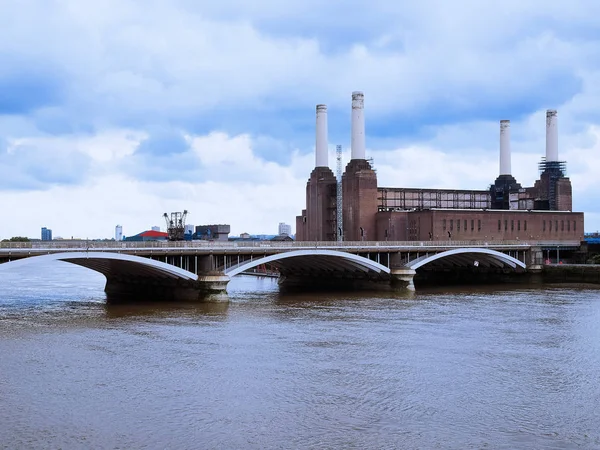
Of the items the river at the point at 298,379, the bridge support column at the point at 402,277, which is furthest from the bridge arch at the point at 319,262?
the river at the point at 298,379

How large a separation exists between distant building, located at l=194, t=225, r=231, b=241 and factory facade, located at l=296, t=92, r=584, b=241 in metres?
12.0

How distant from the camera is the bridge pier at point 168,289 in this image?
58.2 m

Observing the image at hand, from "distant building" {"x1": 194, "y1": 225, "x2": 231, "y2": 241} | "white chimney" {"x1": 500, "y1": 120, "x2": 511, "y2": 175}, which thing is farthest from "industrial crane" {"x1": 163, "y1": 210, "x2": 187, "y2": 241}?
"white chimney" {"x1": 500, "y1": 120, "x2": 511, "y2": 175}

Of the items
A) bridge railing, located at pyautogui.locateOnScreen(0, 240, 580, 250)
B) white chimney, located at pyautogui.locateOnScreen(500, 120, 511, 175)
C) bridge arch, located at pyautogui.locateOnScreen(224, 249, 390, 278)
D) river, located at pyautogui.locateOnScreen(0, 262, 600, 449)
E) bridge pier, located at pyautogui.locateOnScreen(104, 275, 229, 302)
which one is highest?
white chimney, located at pyautogui.locateOnScreen(500, 120, 511, 175)

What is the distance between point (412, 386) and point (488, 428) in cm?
570

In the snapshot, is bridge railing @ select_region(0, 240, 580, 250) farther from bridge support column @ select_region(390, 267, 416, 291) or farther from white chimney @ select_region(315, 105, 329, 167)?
white chimney @ select_region(315, 105, 329, 167)

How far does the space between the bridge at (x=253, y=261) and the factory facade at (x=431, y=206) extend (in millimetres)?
7108

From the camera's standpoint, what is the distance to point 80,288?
81562 mm

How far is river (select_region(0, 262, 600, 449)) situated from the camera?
22797 mm

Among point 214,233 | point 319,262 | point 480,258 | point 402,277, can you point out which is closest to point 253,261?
point 319,262

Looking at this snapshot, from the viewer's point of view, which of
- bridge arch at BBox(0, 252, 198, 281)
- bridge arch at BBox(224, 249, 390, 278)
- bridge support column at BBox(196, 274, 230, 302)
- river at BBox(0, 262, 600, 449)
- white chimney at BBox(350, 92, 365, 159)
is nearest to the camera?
river at BBox(0, 262, 600, 449)

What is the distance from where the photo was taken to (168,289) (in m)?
62.0

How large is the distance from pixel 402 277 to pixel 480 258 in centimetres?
1814

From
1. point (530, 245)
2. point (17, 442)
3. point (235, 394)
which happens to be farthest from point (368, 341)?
point (530, 245)
